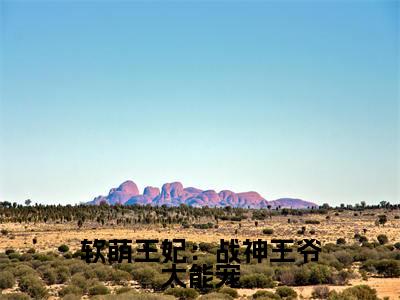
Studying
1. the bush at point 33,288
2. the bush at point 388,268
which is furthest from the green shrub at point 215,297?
the bush at point 388,268

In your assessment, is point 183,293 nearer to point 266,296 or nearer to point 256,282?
point 266,296

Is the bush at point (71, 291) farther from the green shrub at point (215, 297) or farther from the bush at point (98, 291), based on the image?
the green shrub at point (215, 297)

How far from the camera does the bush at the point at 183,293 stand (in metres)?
24.3

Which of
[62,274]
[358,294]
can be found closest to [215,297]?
[358,294]

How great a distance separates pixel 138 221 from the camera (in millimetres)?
100875

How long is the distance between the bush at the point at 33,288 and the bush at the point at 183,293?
622 centimetres

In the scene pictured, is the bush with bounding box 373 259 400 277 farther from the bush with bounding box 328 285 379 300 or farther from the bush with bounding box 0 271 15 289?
the bush with bounding box 0 271 15 289

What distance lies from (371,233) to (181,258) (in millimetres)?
35266

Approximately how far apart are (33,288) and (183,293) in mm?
7467

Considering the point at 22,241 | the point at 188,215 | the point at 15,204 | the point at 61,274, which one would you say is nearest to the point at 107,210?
the point at 188,215

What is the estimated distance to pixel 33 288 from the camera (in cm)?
2633

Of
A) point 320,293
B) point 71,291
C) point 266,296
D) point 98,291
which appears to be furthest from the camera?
point 98,291

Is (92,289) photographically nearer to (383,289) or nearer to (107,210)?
(383,289)

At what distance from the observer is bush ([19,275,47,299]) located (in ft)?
85.4
